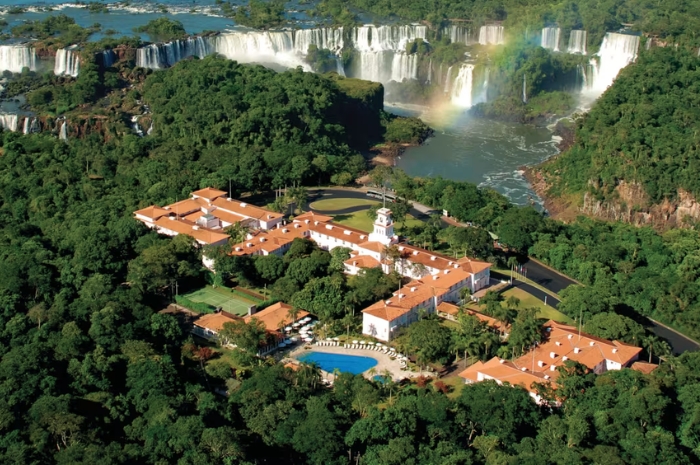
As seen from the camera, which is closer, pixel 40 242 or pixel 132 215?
pixel 40 242

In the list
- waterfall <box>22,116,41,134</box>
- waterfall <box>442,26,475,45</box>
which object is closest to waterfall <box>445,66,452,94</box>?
waterfall <box>442,26,475,45</box>

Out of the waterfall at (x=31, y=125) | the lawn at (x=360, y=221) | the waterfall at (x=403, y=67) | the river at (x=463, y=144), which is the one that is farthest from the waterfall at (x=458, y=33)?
the lawn at (x=360, y=221)

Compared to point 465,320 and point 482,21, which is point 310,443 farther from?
point 482,21

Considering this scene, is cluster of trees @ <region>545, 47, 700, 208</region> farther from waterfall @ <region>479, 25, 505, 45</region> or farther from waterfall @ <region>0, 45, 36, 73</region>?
waterfall @ <region>0, 45, 36, 73</region>

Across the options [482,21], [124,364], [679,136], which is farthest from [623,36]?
[124,364]

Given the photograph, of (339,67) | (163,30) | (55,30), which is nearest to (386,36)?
(339,67)

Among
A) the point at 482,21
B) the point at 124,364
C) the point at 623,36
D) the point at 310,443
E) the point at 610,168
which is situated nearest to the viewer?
the point at 310,443
